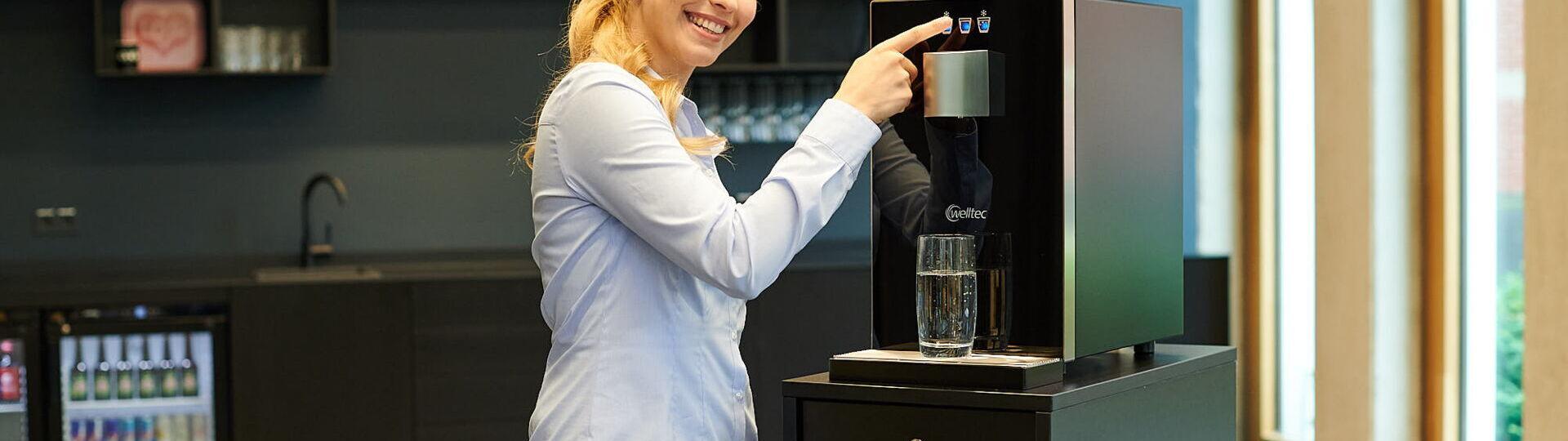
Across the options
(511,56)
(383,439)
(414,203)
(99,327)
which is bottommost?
(383,439)

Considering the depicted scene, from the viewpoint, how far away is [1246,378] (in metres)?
4.61

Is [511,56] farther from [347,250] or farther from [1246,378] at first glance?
[1246,378]

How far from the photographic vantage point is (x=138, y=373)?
4.43m

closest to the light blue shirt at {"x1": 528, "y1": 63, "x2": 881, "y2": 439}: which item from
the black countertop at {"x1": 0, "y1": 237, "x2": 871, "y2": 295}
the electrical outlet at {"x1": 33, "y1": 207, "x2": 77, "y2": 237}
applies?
the black countertop at {"x1": 0, "y1": 237, "x2": 871, "y2": 295}

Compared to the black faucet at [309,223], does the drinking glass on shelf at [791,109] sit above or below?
above

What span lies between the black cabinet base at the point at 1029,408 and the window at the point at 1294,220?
2.64 meters

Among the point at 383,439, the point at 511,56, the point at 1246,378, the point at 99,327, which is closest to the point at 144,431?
the point at 99,327

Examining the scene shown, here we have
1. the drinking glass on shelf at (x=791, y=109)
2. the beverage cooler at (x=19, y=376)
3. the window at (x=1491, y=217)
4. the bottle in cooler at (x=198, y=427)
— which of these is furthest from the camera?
the drinking glass on shelf at (x=791, y=109)

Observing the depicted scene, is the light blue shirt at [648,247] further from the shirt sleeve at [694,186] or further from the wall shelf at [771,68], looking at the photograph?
the wall shelf at [771,68]

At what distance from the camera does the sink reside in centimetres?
431

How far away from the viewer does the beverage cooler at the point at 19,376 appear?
4203 millimetres

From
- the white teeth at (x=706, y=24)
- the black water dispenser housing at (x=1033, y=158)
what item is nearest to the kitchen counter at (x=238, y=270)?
the black water dispenser housing at (x=1033, y=158)

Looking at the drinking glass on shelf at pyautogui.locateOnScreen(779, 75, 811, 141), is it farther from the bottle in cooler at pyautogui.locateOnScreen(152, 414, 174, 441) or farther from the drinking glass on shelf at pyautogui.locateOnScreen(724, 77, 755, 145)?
the bottle in cooler at pyautogui.locateOnScreen(152, 414, 174, 441)

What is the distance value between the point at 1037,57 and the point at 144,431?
364 centimetres
